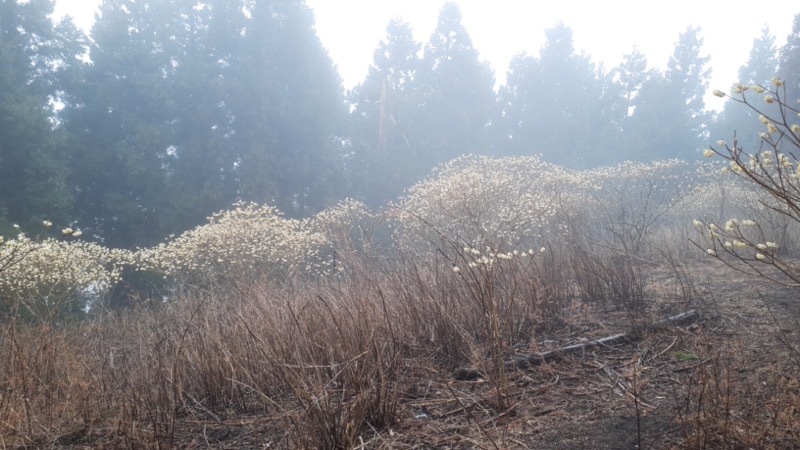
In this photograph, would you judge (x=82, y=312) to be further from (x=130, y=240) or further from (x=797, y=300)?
(x=797, y=300)

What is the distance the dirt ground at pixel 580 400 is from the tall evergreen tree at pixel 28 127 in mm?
12482

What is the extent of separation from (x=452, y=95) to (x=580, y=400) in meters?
21.4

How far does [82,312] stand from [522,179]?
10.2 m

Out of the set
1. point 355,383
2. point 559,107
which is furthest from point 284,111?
point 355,383

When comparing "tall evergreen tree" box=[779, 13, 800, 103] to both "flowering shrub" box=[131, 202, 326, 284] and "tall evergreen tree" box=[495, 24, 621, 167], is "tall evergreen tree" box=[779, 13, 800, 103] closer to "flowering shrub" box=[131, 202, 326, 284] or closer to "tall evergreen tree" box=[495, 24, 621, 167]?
"tall evergreen tree" box=[495, 24, 621, 167]

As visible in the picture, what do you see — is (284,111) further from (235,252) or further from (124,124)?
(235,252)

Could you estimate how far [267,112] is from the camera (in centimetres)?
1791

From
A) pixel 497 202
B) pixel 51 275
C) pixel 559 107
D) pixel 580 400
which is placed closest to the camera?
pixel 580 400

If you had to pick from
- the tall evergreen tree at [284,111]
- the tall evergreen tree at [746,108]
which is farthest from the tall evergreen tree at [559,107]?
the tall evergreen tree at [284,111]

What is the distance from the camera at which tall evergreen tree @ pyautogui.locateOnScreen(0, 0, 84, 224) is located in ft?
42.2

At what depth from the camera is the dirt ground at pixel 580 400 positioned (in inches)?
88.0

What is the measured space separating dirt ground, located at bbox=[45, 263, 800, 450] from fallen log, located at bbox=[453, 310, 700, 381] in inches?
1.7

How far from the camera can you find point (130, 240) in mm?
15711

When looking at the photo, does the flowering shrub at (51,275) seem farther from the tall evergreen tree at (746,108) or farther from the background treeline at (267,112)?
the tall evergreen tree at (746,108)
